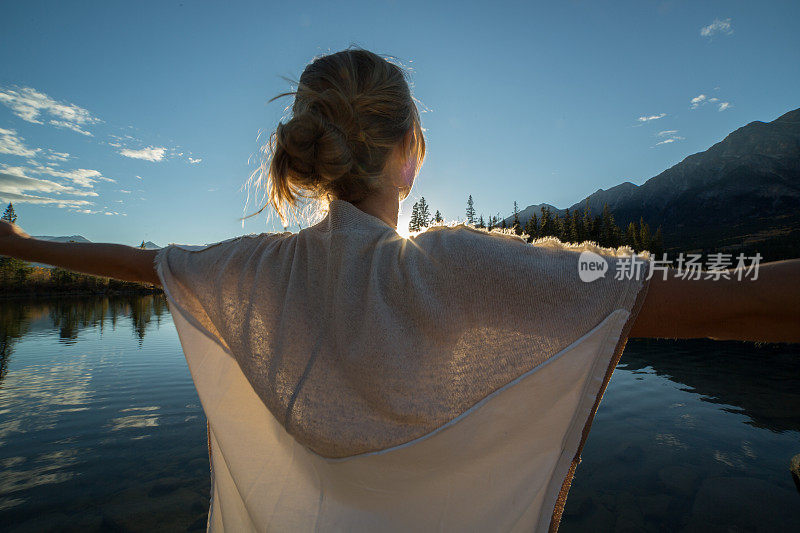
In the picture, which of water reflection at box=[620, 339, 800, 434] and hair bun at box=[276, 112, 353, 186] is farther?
water reflection at box=[620, 339, 800, 434]

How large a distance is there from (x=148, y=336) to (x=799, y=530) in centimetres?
3034

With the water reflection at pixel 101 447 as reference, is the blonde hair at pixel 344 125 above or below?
above

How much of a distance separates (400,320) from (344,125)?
0.65 metres

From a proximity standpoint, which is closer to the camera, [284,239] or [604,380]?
[604,380]

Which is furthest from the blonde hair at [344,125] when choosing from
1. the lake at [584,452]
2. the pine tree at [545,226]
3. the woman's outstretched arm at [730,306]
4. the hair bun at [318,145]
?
the pine tree at [545,226]

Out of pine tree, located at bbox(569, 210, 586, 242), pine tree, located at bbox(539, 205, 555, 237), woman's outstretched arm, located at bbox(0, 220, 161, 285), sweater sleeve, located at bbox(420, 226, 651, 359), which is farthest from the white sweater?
→ pine tree, located at bbox(539, 205, 555, 237)

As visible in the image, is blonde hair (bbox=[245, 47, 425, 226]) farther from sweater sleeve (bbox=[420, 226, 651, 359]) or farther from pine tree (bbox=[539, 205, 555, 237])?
pine tree (bbox=[539, 205, 555, 237])

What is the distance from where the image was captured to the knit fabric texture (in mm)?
774

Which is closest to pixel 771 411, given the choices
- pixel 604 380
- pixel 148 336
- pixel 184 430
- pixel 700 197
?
pixel 604 380

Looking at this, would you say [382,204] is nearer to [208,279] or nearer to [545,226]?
[208,279]

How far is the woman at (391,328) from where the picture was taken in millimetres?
762

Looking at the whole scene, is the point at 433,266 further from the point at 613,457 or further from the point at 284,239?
the point at 613,457

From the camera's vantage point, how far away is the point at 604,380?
0.87 metres

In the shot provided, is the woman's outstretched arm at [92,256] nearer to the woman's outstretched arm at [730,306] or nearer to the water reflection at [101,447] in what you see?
the woman's outstretched arm at [730,306]
